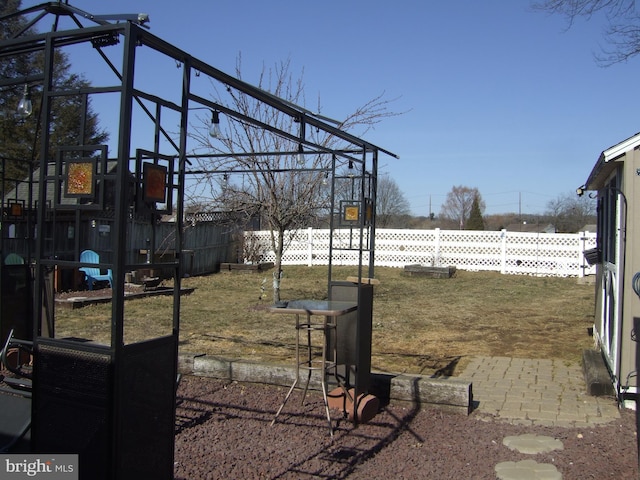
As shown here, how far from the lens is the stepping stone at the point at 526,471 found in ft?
12.8

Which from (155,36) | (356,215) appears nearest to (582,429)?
(356,215)

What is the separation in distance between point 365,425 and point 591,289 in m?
13.1

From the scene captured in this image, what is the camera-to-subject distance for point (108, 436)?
267cm

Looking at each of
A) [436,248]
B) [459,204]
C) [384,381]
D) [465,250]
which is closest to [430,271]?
[436,248]

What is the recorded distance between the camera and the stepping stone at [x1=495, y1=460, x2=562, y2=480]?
392cm

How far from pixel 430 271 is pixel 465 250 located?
8.57 feet

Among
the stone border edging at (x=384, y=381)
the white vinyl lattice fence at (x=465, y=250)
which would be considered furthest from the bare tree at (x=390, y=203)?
the stone border edging at (x=384, y=381)

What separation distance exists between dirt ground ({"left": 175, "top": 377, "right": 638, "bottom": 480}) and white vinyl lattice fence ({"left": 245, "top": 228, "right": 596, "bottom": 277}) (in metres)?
12.8

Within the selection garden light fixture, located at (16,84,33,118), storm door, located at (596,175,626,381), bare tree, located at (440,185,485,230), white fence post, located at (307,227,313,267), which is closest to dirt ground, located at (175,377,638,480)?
storm door, located at (596,175,626,381)

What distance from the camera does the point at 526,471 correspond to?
4.01 metres

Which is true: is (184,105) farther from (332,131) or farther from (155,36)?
(332,131)

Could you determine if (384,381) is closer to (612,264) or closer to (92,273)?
(612,264)

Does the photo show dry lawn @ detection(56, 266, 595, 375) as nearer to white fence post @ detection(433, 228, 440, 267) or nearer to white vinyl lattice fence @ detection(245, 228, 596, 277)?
white vinyl lattice fence @ detection(245, 228, 596, 277)

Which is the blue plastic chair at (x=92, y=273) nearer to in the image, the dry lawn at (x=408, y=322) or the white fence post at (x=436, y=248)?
the dry lawn at (x=408, y=322)
